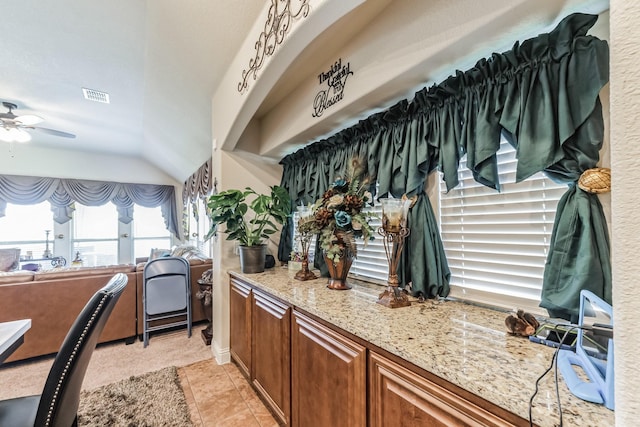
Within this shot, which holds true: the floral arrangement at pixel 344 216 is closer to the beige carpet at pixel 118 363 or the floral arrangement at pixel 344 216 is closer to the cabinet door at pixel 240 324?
the cabinet door at pixel 240 324

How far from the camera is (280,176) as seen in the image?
310cm

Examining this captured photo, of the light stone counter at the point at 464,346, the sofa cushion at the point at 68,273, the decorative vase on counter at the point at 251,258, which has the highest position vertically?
the decorative vase on counter at the point at 251,258

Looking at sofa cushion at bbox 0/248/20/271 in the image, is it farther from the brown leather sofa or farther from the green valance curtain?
the green valance curtain

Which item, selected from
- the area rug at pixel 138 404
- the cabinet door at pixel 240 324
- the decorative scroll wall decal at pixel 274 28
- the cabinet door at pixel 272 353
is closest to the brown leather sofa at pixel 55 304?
the area rug at pixel 138 404

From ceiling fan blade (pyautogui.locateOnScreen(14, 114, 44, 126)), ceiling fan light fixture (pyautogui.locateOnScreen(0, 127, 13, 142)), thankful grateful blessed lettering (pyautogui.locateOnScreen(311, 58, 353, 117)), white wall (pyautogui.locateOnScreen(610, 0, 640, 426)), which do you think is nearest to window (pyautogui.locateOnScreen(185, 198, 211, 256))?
ceiling fan blade (pyautogui.locateOnScreen(14, 114, 44, 126))

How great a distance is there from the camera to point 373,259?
2.06 metres

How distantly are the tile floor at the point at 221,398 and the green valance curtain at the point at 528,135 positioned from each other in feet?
4.79

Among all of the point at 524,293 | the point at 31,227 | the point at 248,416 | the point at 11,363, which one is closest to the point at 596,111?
the point at 524,293

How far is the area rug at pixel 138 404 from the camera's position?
1800mm

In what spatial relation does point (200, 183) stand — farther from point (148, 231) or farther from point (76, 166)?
point (76, 166)

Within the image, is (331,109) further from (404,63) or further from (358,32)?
(404,63)

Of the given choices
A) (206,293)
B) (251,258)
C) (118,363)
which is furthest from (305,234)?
(118,363)

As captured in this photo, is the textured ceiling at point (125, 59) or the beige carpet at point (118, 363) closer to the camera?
the textured ceiling at point (125, 59)

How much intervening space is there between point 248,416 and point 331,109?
7.31ft
